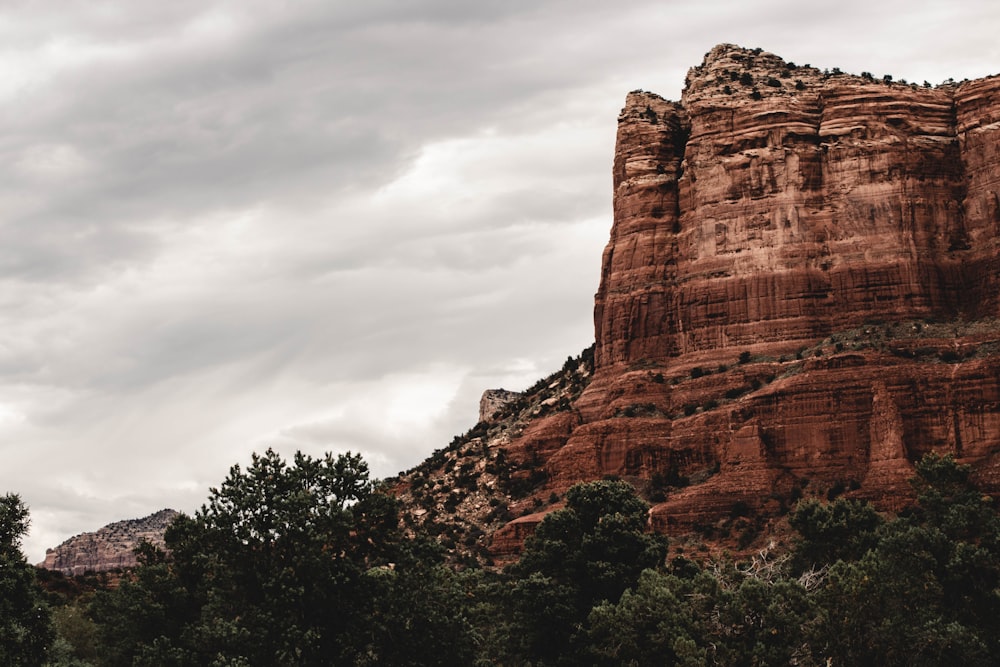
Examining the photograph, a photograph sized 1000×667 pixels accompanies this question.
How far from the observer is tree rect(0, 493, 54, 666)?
191 ft

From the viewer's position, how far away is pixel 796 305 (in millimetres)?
121375

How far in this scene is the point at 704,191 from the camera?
425 feet

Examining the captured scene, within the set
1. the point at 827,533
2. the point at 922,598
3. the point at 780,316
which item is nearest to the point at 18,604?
the point at 922,598

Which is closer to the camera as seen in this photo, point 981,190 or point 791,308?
point 981,190

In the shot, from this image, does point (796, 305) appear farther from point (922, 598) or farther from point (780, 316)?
point (922, 598)

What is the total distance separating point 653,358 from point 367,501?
71591mm

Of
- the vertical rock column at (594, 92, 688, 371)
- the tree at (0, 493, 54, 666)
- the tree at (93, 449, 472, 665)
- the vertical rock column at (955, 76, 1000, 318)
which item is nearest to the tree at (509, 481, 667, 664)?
the tree at (93, 449, 472, 665)

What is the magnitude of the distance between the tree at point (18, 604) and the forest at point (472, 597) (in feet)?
0.23

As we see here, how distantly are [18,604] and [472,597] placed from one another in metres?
19.9

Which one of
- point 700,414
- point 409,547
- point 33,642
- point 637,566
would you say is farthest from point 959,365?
point 33,642

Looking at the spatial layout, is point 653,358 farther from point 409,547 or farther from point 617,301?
point 409,547

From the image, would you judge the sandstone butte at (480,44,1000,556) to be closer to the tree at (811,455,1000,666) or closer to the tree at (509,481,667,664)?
the tree at (509,481,667,664)

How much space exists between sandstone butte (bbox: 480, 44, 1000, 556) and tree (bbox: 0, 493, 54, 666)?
192 ft

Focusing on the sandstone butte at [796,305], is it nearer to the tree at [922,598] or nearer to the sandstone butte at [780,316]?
the sandstone butte at [780,316]
